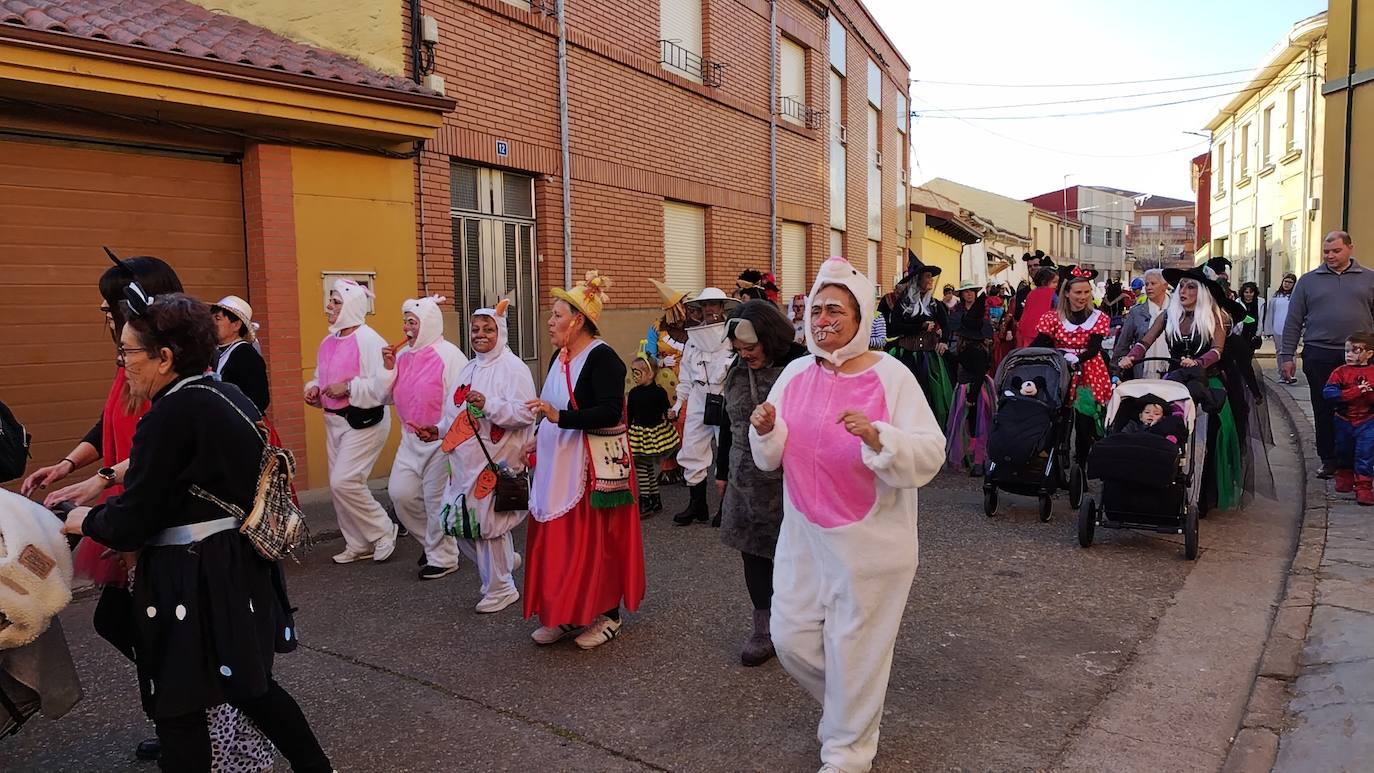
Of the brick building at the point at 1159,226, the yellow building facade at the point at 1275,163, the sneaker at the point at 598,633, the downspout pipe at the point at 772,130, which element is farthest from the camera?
the brick building at the point at 1159,226

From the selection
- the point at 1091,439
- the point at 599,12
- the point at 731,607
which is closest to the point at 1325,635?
the point at 731,607

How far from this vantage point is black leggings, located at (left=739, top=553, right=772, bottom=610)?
4.57 m

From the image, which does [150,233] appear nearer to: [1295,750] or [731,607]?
[731,607]

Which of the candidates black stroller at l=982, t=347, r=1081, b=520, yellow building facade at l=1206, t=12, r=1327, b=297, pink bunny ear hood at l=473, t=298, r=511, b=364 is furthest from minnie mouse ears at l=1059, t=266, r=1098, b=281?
yellow building facade at l=1206, t=12, r=1327, b=297

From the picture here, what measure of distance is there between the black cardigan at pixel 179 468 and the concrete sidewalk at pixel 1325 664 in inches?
143

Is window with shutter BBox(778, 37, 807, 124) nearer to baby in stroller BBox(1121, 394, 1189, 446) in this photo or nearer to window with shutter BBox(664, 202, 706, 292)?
window with shutter BBox(664, 202, 706, 292)

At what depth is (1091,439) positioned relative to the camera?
8.31 m

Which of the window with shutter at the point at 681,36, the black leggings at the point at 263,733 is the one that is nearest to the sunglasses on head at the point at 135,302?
the black leggings at the point at 263,733

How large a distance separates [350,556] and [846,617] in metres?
4.56

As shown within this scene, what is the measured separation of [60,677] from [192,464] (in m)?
0.88

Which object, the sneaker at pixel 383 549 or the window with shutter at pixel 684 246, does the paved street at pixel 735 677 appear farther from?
the window with shutter at pixel 684 246

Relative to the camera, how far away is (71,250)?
24.8ft

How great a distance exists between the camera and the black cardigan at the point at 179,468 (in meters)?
2.84

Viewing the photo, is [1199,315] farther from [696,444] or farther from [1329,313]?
[696,444]
